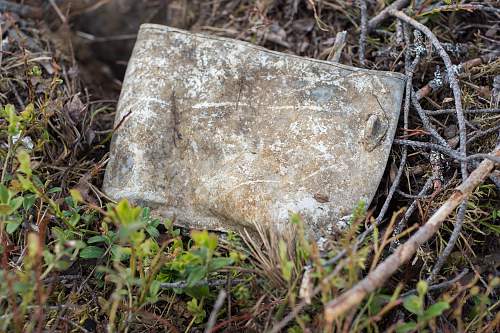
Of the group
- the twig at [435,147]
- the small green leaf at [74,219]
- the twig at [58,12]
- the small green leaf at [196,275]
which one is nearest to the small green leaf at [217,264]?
the small green leaf at [196,275]

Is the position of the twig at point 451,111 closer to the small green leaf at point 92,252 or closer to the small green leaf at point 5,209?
the small green leaf at point 92,252

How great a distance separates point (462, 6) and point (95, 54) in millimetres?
2115

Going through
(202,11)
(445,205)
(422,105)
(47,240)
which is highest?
(202,11)

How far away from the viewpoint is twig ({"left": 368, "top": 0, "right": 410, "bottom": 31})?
7.41ft

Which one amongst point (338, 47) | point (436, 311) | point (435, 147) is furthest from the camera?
point (338, 47)

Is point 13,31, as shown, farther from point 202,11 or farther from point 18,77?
point 202,11

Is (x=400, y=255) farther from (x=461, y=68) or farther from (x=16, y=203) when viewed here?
(x=16, y=203)

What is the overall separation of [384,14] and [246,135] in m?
0.91

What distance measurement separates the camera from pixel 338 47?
→ 223cm

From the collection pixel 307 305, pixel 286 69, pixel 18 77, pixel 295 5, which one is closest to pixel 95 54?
pixel 18 77

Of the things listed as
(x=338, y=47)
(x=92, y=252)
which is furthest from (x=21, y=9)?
(x=338, y=47)

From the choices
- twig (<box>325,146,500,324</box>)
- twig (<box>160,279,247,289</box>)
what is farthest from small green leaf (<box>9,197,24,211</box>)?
twig (<box>325,146,500,324</box>)

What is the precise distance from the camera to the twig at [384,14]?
7.41 ft

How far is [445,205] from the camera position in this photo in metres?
1.59
